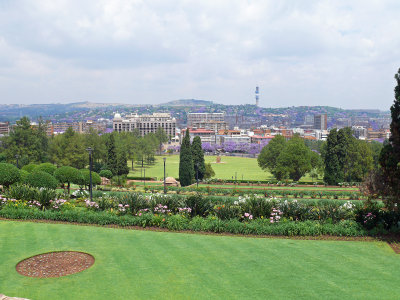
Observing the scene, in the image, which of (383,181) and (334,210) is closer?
(383,181)

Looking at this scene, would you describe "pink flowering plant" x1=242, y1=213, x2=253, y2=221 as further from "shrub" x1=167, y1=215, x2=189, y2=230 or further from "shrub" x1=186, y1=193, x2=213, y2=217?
"shrub" x1=167, y1=215, x2=189, y2=230

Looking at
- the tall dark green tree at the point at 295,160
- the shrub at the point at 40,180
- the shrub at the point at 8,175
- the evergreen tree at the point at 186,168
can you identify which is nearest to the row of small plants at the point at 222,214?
the shrub at the point at 40,180

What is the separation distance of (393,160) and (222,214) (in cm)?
659

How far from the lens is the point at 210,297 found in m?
7.93

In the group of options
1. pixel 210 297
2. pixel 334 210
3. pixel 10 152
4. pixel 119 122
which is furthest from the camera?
pixel 119 122

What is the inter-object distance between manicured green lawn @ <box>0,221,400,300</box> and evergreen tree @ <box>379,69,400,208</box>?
5.94ft

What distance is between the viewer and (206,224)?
13656 mm

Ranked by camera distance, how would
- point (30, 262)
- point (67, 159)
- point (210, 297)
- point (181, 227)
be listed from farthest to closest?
point (67, 159) → point (181, 227) → point (30, 262) → point (210, 297)

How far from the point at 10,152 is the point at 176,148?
80927 millimetres

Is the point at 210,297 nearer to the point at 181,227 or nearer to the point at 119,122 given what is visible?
the point at 181,227

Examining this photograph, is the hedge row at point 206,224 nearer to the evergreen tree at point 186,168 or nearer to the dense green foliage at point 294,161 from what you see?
the evergreen tree at point 186,168

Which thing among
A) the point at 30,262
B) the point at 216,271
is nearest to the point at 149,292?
the point at 216,271

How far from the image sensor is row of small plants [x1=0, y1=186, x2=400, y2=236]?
13.4 m

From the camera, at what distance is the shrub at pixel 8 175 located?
21.9 metres
